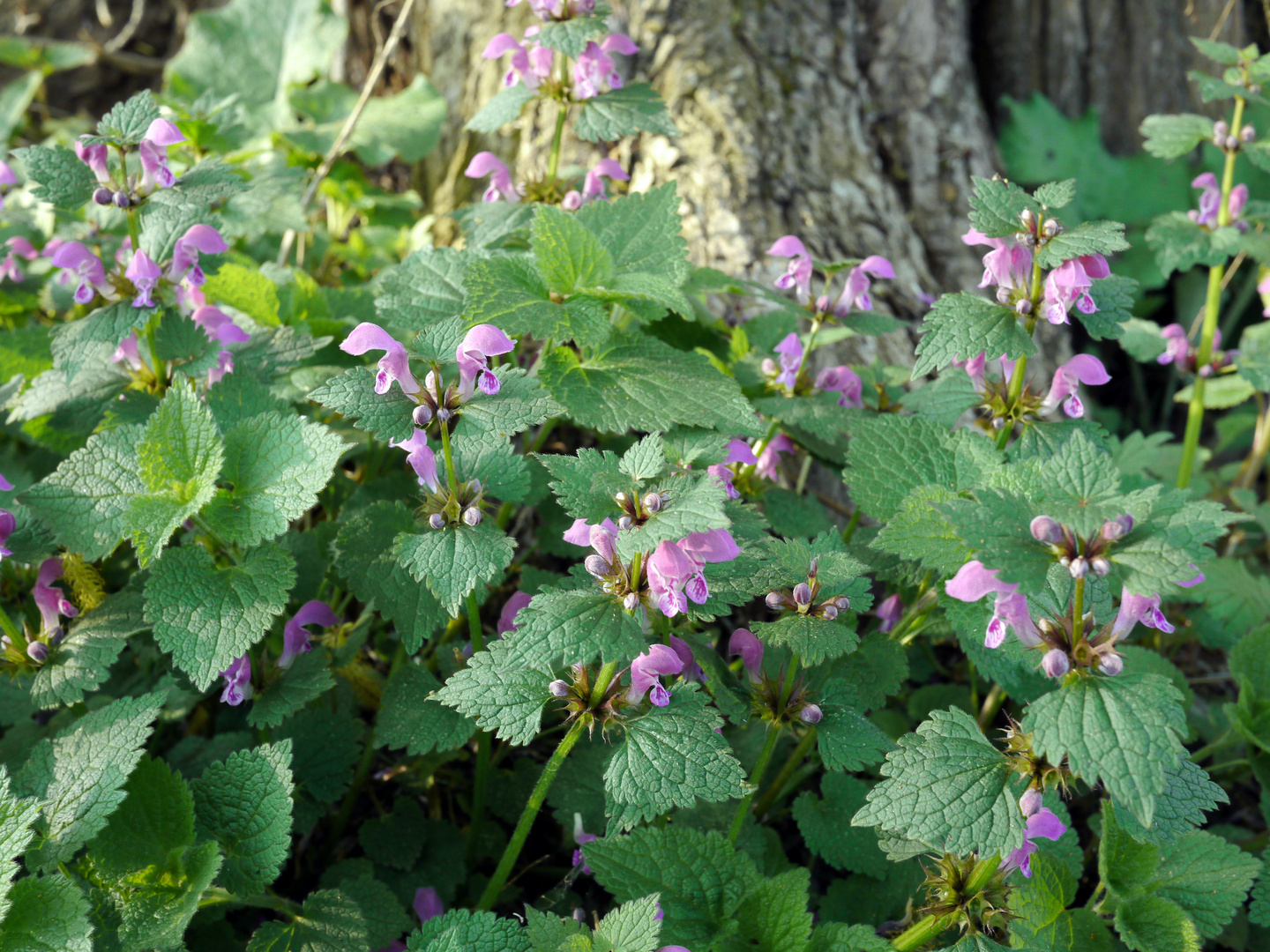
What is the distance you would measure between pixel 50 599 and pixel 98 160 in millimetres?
971

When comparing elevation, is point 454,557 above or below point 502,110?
below

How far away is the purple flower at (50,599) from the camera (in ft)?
6.09

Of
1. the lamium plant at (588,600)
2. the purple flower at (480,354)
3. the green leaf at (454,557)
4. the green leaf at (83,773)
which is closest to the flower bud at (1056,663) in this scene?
the lamium plant at (588,600)

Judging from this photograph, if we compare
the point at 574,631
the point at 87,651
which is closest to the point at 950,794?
the point at 574,631

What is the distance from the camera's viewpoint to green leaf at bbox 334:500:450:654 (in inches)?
66.4

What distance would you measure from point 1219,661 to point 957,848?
2514 millimetres

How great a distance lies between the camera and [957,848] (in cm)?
126

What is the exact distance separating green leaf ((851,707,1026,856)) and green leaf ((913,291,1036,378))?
2.14ft

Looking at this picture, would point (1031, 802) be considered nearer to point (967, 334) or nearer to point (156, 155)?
point (967, 334)

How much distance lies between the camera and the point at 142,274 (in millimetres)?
1942

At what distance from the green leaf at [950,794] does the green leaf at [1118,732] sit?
135 mm

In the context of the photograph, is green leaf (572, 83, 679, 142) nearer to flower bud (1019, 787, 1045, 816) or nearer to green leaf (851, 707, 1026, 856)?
green leaf (851, 707, 1026, 856)

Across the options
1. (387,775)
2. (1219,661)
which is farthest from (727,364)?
(1219,661)

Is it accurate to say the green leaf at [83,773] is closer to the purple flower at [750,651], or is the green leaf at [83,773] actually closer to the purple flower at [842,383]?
the purple flower at [750,651]
